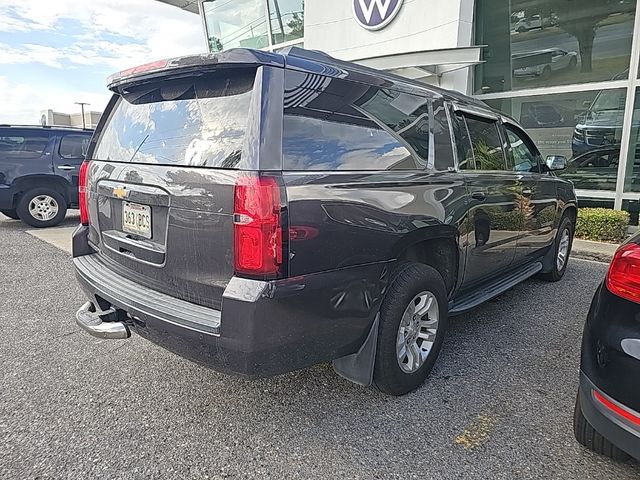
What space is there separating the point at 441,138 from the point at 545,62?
7278mm

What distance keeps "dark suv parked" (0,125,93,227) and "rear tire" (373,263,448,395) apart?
8317mm

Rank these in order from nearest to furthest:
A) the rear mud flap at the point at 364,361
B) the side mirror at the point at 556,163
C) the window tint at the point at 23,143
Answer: the rear mud flap at the point at 364,361, the side mirror at the point at 556,163, the window tint at the point at 23,143

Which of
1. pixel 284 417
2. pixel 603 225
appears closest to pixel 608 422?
pixel 284 417

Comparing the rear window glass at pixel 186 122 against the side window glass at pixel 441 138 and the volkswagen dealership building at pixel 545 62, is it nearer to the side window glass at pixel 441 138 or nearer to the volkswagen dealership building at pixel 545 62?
the side window glass at pixel 441 138

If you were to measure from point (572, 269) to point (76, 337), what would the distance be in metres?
5.75

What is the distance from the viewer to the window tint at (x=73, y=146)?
350 inches

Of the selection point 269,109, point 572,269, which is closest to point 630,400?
point 269,109

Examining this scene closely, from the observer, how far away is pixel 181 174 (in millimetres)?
2221

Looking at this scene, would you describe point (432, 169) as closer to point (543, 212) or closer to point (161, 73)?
point (161, 73)

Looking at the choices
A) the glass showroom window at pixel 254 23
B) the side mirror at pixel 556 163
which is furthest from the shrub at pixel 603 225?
the glass showroom window at pixel 254 23

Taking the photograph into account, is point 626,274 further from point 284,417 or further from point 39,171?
point 39,171

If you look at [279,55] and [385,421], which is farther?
[385,421]

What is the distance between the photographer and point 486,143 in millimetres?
3785

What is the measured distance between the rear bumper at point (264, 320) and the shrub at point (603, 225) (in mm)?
6385
